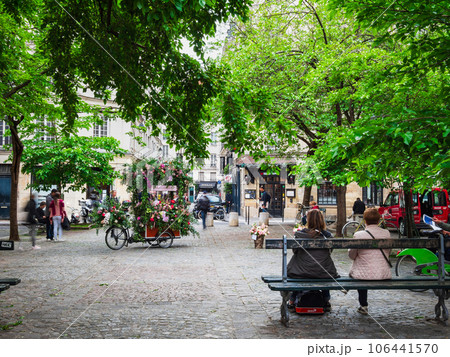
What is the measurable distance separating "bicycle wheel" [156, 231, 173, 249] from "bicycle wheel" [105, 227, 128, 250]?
42.8 inches

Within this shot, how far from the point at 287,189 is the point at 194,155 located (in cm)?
2627

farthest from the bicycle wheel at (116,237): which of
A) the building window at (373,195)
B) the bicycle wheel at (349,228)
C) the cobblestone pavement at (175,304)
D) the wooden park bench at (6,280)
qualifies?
the building window at (373,195)

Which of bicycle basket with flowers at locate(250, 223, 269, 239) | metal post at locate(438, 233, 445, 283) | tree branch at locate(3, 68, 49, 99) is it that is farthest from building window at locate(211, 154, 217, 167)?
metal post at locate(438, 233, 445, 283)

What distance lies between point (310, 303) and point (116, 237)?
9916mm

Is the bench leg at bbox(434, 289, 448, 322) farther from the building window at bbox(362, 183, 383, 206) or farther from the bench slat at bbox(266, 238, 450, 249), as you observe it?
the building window at bbox(362, 183, 383, 206)

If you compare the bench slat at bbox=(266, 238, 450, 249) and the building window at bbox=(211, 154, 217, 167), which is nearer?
the bench slat at bbox=(266, 238, 450, 249)

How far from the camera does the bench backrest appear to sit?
584 cm

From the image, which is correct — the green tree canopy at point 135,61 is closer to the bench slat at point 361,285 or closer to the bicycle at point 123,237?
the bench slat at point 361,285

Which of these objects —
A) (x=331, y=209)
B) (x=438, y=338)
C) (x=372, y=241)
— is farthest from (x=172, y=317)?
(x=331, y=209)

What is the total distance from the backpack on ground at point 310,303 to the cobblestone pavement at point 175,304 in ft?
0.40

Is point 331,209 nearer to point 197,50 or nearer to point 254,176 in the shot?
point 254,176

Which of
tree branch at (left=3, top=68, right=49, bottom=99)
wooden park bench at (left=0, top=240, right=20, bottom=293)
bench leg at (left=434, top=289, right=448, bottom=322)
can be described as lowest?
bench leg at (left=434, top=289, right=448, bottom=322)

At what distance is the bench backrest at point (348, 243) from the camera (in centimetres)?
584

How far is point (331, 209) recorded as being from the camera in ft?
117
